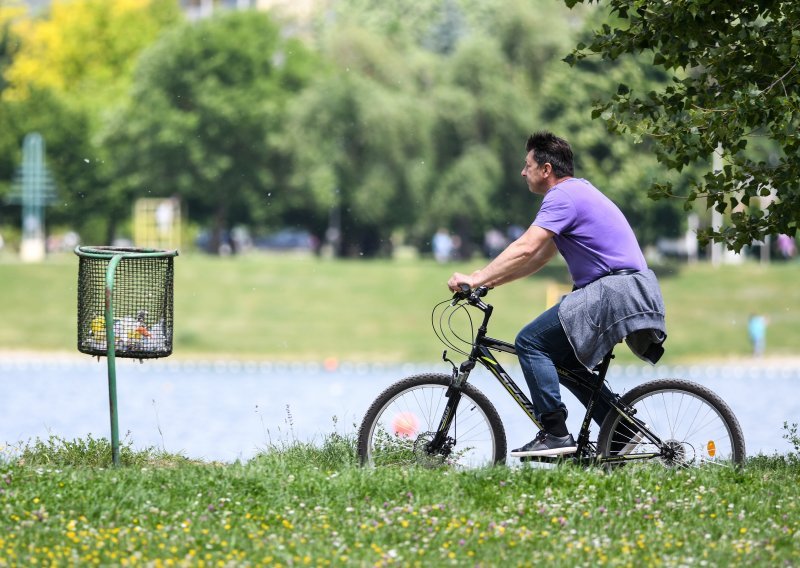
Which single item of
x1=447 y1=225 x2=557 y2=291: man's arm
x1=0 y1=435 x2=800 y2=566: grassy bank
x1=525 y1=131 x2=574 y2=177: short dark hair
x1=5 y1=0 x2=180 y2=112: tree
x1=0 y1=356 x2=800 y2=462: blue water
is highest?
x1=5 y1=0 x2=180 y2=112: tree

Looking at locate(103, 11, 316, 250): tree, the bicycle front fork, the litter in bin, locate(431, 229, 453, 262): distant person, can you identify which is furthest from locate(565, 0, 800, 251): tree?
locate(103, 11, 316, 250): tree

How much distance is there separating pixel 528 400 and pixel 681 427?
0.75m

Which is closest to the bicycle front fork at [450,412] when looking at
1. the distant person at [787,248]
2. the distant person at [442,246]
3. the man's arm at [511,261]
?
the man's arm at [511,261]

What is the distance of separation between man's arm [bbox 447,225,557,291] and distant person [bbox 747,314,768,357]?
106 feet

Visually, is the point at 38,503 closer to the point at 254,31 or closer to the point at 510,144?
the point at 510,144

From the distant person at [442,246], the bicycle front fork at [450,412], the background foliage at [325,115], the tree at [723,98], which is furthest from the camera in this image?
the distant person at [442,246]

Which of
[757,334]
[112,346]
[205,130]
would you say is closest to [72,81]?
[205,130]

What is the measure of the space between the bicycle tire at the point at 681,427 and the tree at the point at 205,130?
155ft

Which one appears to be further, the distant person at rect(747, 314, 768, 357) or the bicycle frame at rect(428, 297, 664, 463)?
the distant person at rect(747, 314, 768, 357)

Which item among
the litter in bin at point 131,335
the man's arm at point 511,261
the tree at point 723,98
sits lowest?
the litter in bin at point 131,335

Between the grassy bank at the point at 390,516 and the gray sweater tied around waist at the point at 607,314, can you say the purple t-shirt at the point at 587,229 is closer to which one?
the gray sweater tied around waist at the point at 607,314

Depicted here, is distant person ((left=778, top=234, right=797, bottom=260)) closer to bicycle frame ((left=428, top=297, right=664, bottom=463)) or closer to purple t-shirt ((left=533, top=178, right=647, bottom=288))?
bicycle frame ((left=428, top=297, right=664, bottom=463))

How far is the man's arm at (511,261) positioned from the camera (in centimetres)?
634

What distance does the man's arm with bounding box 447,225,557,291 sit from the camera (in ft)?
20.8
